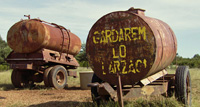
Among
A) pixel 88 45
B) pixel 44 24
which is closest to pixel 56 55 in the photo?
pixel 44 24

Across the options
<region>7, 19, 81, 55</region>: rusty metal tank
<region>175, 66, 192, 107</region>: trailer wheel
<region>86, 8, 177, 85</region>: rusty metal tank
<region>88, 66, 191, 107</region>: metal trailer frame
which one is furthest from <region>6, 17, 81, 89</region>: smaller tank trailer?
<region>175, 66, 192, 107</region>: trailer wheel

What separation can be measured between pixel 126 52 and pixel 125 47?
0.10 meters

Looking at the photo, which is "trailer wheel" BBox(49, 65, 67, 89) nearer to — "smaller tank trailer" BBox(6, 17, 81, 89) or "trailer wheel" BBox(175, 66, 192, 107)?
"smaller tank trailer" BBox(6, 17, 81, 89)

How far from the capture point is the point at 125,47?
4668mm

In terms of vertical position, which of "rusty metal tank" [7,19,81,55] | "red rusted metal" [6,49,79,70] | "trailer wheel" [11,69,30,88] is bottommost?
"trailer wheel" [11,69,30,88]

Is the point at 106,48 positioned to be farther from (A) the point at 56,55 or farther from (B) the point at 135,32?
(A) the point at 56,55

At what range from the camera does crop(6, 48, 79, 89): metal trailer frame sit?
993cm

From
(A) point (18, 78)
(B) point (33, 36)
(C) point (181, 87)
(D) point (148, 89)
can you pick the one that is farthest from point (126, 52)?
(A) point (18, 78)

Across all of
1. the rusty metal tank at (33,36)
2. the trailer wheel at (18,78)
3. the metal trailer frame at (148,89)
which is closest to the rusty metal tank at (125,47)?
the metal trailer frame at (148,89)

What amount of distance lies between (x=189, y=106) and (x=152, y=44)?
2.00 m

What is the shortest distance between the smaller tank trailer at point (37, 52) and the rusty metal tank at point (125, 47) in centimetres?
526

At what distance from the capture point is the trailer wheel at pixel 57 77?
10039mm

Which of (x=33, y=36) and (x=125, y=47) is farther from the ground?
(x=33, y=36)

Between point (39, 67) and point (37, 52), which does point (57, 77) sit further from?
point (37, 52)
